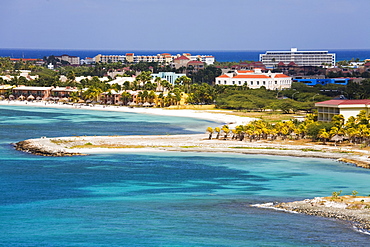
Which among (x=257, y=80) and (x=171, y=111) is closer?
(x=171, y=111)

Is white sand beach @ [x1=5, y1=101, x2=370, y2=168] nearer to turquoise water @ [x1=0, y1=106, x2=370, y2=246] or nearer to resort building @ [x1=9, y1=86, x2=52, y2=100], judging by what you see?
turquoise water @ [x1=0, y1=106, x2=370, y2=246]

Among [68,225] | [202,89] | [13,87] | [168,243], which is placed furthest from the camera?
[13,87]

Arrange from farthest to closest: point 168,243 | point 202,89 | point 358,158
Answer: point 202,89, point 358,158, point 168,243

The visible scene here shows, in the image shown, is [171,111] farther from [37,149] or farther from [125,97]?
[37,149]

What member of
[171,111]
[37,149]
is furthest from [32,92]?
[37,149]

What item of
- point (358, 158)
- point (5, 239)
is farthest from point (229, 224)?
point (358, 158)

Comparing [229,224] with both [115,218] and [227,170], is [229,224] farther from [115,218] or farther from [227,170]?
[227,170]

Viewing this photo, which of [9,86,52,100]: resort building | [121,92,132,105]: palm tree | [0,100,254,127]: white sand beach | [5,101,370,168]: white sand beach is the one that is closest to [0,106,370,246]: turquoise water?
[5,101,370,168]: white sand beach
